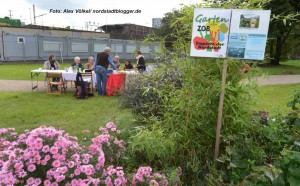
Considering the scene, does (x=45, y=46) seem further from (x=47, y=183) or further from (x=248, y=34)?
(x=47, y=183)

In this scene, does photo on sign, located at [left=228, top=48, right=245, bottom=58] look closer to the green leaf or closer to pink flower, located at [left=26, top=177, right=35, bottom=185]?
the green leaf

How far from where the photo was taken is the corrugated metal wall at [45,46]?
870 inches

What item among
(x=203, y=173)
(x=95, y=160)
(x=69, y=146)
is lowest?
(x=203, y=173)

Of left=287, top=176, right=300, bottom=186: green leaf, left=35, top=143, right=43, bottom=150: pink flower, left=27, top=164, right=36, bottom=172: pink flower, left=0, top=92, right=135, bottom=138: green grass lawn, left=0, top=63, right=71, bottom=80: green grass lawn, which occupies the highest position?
left=35, top=143, right=43, bottom=150: pink flower

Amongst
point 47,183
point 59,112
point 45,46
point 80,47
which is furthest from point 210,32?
point 80,47

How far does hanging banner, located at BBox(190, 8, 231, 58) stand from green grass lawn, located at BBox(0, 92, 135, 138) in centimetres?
146

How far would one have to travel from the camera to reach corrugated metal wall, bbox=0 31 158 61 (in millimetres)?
22109

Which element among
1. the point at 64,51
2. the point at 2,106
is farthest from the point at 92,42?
the point at 2,106

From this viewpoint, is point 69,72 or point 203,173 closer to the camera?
point 203,173

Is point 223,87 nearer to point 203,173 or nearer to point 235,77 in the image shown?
point 235,77

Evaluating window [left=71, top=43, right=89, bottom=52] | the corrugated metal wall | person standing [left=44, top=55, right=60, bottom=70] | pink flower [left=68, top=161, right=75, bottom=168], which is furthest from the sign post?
window [left=71, top=43, right=89, bottom=52]

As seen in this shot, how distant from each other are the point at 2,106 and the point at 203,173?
6003 millimetres

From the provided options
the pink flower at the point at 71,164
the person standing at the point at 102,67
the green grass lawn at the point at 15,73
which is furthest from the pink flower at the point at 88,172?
the green grass lawn at the point at 15,73

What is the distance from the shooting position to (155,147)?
2.42 meters
